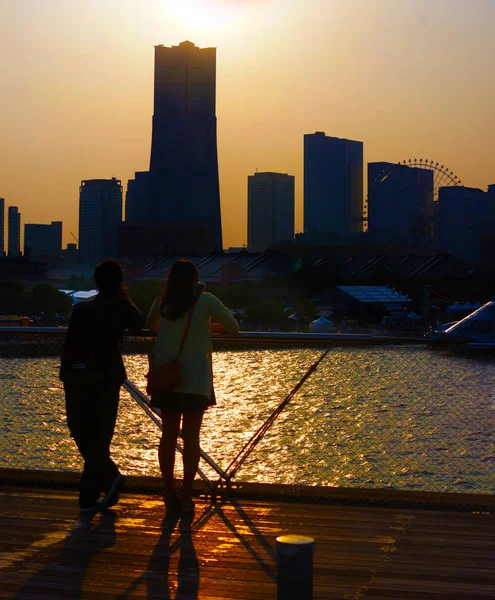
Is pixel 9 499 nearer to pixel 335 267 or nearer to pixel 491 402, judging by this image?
pixel 491 402

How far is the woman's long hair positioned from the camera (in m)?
7.54

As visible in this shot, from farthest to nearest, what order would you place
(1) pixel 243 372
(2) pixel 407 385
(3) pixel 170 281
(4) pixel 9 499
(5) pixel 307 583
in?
(1) pixel 243 372 → (2) pixel 407 385 → (4) pixel 9 499 → (3) pixel 170 281 → (5) pixel 307 583

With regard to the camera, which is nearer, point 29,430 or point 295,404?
point 29,430

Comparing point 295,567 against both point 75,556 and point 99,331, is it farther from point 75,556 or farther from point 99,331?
point 99,331

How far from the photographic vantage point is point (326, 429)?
2004 inches

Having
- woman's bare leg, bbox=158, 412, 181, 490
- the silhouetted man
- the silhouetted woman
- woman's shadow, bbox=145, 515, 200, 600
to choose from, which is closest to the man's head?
the silhouetted man

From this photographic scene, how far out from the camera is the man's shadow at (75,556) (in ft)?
19.1

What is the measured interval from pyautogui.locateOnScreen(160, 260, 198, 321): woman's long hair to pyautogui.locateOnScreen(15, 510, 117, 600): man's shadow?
5.49 ft

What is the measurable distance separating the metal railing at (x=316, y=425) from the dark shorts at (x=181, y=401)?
161cm

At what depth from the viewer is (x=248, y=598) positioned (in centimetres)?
569

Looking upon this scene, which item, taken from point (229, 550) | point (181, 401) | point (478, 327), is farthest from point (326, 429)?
point (478, 327)

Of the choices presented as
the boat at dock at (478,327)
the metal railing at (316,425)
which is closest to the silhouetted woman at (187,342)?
the metal railing at (316,425)

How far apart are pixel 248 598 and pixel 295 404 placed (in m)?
60.6

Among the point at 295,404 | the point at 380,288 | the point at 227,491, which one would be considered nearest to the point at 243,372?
the point at 295,404
